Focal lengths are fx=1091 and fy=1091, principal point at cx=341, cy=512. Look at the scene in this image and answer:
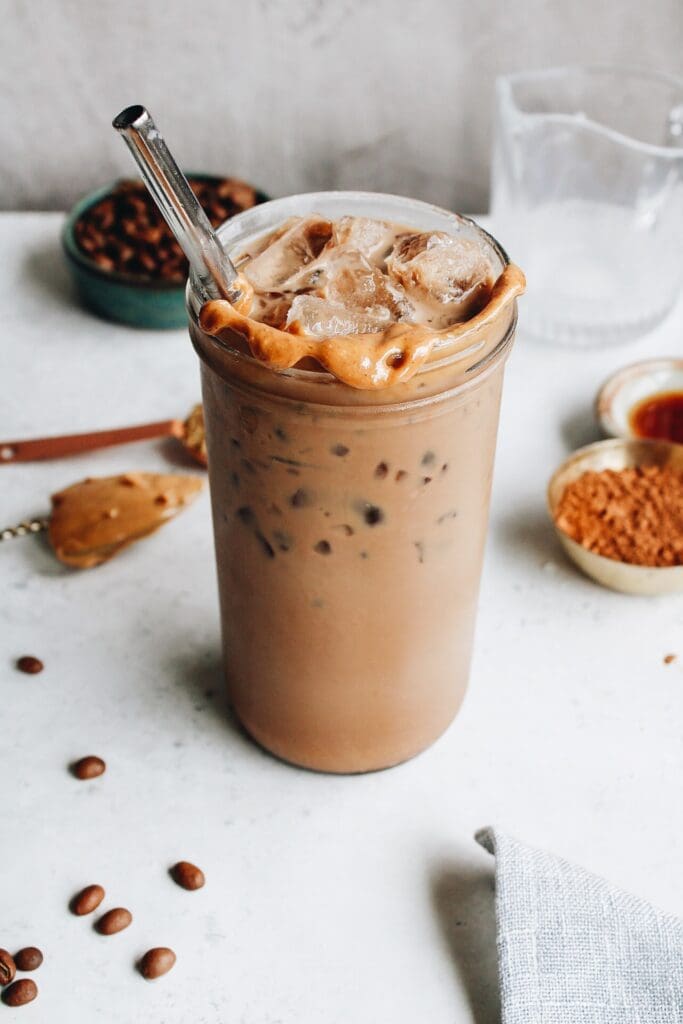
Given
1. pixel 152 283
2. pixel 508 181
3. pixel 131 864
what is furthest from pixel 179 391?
pixel 131 864

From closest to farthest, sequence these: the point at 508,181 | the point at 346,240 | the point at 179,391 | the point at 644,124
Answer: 1. the point at 346,240
2. the point at 179,391
3. the point at 508,181
4. the point at 644,124

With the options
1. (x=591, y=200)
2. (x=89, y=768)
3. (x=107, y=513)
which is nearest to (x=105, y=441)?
(x=107, y=513)

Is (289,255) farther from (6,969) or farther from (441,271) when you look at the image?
(6,969)

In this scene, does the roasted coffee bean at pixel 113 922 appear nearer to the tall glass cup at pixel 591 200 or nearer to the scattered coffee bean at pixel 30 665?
the scattered coffee bean at pixel 30 665

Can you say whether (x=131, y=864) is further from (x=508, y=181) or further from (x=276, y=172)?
(x=276, y=172)

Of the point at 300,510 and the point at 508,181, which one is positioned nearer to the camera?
the point at 300,510

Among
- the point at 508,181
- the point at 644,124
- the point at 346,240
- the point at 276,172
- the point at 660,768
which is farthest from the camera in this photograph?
the point at 276,172
